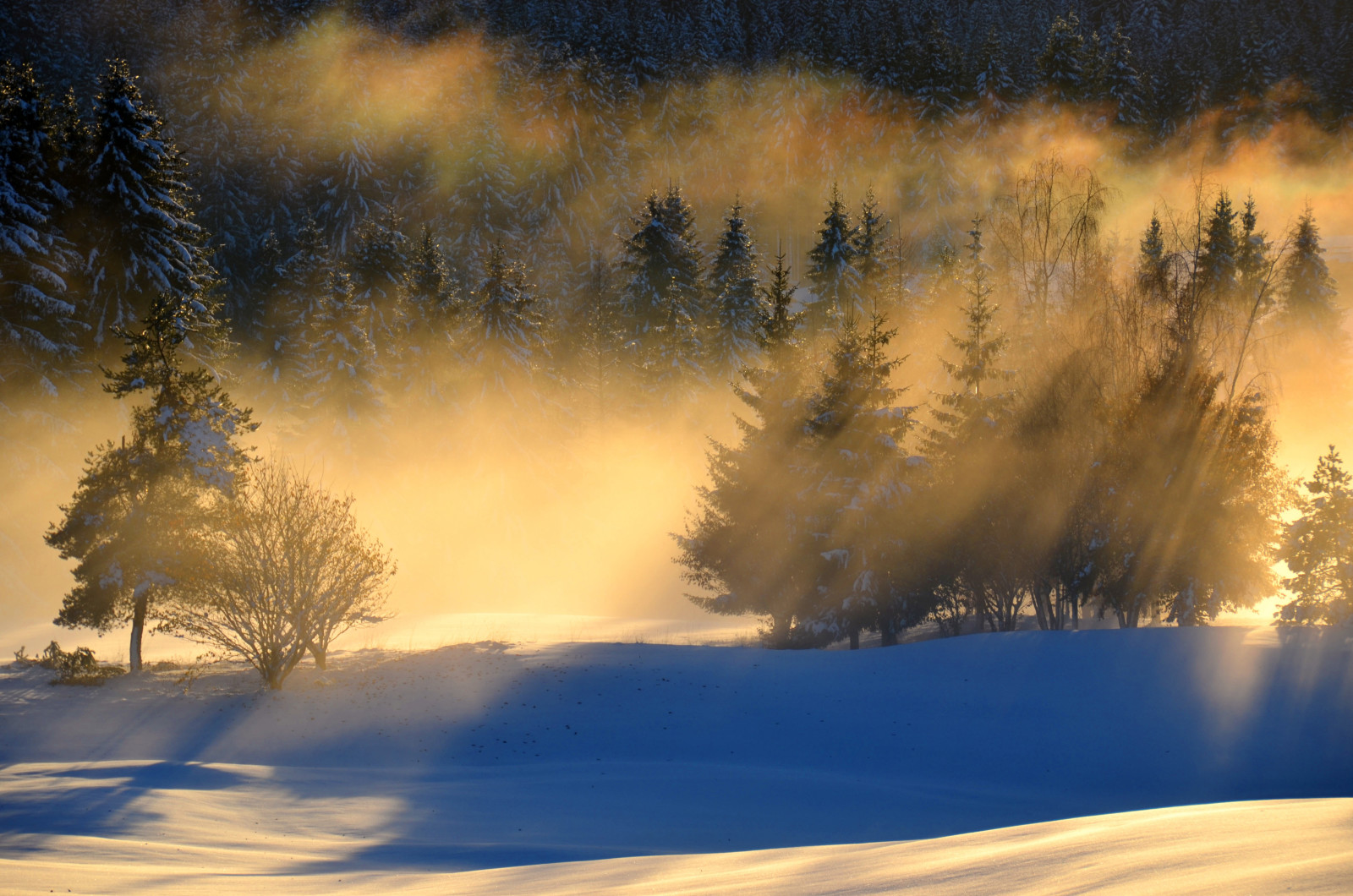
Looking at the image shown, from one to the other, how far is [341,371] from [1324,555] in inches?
1510

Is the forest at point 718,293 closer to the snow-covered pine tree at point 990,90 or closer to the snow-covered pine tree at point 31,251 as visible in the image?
the snow-covered pine tree at point 31,251

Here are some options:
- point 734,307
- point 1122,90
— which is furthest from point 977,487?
point 1122,90

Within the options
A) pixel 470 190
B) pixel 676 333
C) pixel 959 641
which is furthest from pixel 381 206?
pixel 959 641

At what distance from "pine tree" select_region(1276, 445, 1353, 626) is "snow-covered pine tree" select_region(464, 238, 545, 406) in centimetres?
3361

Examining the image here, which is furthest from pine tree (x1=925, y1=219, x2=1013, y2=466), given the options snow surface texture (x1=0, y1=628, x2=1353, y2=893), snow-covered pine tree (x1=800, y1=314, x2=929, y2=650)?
snow surface texture (x1=0, y1=628, x2=1353, y2=893)

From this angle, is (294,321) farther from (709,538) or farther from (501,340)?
(709,538)

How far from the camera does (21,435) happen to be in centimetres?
3278

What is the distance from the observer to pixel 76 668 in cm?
1777

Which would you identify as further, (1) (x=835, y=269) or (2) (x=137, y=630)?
(1) (x=835, y=269)

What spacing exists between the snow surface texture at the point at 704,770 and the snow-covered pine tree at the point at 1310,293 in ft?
133

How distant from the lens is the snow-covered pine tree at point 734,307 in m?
41.5

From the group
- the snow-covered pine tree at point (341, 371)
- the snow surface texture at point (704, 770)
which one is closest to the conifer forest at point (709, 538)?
the snow surface texture at point (704, 770)

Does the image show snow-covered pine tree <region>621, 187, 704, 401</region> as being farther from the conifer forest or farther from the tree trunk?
the tree trunk

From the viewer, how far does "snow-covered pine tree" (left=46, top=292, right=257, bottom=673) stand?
18422mm
